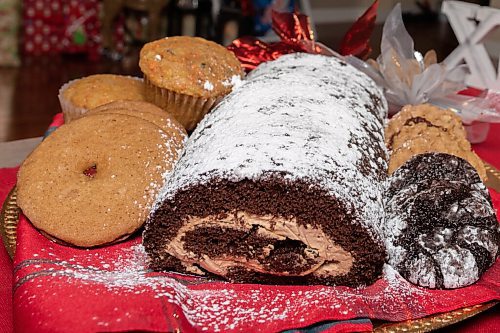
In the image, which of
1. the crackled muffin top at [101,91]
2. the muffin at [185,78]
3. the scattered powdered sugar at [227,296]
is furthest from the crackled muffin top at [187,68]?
the scattered powdered sugar at [227,296]

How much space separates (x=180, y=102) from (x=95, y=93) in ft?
0.84

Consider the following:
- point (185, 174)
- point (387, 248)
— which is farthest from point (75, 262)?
point (387, 248)

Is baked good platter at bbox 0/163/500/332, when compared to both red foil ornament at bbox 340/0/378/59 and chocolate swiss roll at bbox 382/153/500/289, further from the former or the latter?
red foil ornament at bbox 340/0/378/59

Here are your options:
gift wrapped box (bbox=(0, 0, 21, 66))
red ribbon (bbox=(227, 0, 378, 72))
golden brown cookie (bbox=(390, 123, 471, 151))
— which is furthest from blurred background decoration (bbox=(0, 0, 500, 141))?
golden brown cookie (bbox=(390, 123, 471, 151))

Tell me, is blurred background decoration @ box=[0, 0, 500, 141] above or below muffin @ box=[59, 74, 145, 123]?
below

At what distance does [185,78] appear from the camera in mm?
1794

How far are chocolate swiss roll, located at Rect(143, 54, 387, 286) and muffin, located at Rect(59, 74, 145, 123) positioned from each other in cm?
54

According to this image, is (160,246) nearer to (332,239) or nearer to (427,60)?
(332,239)

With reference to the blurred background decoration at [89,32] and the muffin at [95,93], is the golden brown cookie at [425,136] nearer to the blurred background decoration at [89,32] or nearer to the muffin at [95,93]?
the muffin at [95,93]

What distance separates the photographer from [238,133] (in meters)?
1.35

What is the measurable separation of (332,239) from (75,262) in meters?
0.49

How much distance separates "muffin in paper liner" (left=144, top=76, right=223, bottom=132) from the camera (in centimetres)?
179

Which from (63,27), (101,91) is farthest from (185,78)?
(63,27)

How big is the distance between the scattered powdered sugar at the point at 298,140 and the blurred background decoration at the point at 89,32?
8.22 ft
